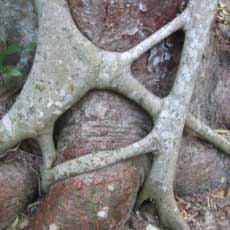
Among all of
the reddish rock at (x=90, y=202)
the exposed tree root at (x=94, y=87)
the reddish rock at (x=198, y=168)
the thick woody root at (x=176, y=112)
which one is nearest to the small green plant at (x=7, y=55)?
the exposed tree root at (x=94, y=87)

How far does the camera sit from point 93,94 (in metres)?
1.87

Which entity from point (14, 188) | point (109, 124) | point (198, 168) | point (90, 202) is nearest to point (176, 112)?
point (109, 124)

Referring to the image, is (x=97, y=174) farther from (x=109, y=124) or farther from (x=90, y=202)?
(x=109, y=124)

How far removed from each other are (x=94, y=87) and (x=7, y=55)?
68cm

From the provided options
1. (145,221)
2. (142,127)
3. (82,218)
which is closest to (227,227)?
(145,221)

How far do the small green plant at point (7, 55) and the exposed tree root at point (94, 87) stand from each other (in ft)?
0.62

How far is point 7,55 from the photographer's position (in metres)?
2.17

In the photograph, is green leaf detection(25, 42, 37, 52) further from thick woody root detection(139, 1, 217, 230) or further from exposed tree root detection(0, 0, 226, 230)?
thick woody root detection(139, 1, 217, 230)

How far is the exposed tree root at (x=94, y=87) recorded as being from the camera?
177 cm

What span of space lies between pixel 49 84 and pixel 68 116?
0.71 ft

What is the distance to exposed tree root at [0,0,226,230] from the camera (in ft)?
5.80

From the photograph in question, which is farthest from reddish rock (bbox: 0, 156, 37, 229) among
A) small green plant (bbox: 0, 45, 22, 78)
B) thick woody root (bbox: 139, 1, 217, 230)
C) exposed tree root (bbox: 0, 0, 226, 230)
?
thick woody root (bbox: 139, 1, 217, 230)

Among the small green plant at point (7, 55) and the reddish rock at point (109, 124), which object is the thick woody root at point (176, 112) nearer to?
the reddish rock at point (109, 124)

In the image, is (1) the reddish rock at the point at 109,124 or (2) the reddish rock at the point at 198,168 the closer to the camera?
(1) the reddish rock at the point at 109,124
